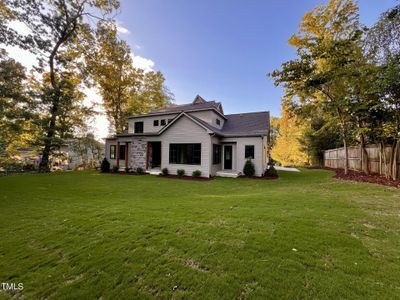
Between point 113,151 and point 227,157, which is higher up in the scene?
point 113,151

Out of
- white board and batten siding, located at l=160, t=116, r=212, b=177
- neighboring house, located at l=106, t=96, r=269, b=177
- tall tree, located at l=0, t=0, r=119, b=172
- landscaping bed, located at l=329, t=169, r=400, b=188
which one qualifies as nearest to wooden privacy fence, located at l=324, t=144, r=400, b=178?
landscaping bed, located at l=329, t=169, r=400, b=188

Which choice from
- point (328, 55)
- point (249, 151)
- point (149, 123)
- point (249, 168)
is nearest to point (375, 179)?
point (249, 168)

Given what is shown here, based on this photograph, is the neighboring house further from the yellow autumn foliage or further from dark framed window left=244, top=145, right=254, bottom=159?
the yellow autumn foliage

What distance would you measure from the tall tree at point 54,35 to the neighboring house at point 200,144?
5.87 meters

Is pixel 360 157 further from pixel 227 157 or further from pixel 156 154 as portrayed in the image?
pixel 156 154

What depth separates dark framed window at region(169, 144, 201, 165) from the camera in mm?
13750

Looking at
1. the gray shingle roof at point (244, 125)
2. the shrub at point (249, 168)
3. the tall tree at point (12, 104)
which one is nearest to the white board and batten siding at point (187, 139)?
the gray shingle roof at point (244, 125)

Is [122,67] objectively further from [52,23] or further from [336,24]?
[336,24]

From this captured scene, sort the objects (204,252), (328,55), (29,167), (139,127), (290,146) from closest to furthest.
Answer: (204,252) < (328,55) < (29,167) < (139,127) < (290,146)

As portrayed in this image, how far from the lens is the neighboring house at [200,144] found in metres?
13.5

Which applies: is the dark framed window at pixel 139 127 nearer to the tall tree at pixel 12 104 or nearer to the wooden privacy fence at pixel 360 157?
the tall tree at pixel 12 104

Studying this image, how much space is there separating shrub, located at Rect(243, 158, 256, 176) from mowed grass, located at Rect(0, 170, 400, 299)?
25.7 feet

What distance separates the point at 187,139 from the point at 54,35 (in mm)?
15523

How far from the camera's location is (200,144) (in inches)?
535
